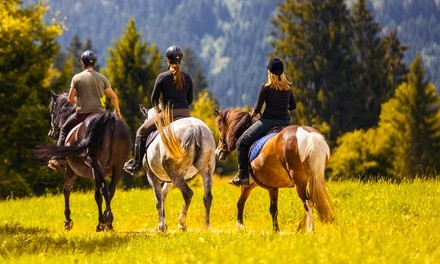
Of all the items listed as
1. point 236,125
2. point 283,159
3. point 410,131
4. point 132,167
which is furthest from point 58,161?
point 410,131

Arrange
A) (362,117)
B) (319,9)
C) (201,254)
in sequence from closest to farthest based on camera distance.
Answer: (201,254), (362,117), (319,9)

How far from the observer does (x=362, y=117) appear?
68.1 m

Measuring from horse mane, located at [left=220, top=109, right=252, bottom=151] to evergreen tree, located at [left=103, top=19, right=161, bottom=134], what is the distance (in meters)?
30.0

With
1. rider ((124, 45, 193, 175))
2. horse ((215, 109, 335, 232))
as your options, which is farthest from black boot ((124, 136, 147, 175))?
horse ((215, 109, 335, 232))

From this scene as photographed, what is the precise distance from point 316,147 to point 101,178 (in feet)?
16.6

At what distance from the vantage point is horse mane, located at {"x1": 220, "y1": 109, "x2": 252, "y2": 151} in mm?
16344

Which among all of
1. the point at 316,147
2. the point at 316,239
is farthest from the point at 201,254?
the point at 316,147

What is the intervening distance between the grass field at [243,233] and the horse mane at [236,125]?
1.86m

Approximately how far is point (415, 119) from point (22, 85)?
108 ft

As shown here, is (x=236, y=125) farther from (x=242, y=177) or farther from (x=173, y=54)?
(x=173, y=54)

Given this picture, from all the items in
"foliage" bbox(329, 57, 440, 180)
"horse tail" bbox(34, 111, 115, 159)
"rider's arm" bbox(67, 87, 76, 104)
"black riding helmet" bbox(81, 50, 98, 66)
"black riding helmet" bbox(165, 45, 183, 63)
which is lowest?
"foliage" bbox(329, 57, 440, 180)

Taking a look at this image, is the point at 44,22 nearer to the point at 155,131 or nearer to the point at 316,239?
the point at 155,131

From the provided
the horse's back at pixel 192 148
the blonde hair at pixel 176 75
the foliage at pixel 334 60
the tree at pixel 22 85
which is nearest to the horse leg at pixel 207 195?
the horse's back at pixel 192 148

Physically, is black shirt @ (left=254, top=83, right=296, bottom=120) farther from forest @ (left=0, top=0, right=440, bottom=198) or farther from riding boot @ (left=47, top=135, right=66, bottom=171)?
forest @ (left=0, top=0, right=440, bottom=198)
